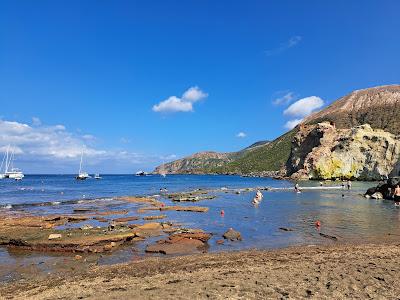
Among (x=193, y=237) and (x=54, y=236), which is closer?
(x=54, y=236)

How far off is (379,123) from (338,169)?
71.5 meters

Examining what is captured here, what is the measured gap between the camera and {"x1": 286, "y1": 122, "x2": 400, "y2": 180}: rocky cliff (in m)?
128

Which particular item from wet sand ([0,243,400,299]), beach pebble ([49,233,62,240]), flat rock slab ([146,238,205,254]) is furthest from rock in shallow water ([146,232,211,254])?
beach pebble ([49,233,62,240])

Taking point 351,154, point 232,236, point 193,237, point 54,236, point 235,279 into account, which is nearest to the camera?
point 235,279

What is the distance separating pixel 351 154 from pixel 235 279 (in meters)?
135

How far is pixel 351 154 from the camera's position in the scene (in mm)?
135375

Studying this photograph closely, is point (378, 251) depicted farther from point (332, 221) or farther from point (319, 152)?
point (319, 152)

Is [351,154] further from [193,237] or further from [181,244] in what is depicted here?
[181,244]

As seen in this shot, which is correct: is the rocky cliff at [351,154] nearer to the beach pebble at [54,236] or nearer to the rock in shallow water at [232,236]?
the rock in shallow water at [232,236]

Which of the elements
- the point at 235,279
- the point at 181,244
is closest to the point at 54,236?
the point at 181,244

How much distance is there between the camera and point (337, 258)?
17500 millimetres

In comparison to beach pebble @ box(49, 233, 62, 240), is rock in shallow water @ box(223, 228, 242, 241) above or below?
above

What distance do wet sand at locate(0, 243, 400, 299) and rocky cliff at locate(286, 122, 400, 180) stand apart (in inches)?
4821

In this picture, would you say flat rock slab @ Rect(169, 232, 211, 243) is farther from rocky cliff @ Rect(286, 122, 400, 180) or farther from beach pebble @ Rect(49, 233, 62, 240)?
rocky cliff @ Rect(286, 122, 400, 180)
